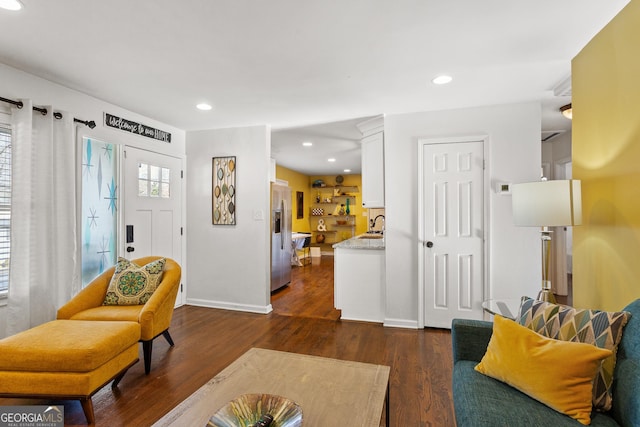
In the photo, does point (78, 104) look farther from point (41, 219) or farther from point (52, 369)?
point (52, 369)

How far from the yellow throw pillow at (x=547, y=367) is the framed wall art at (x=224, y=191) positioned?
11.2 ft

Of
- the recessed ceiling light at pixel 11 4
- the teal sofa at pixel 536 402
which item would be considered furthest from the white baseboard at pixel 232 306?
the recessed ceiling light at pixel 11 4

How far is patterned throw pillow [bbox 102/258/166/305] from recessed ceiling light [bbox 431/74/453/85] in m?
2.95

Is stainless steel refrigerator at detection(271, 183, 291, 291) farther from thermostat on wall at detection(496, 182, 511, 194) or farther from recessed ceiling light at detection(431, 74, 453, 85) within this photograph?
thermostat on wall at detection(496, 182, 511, 194)

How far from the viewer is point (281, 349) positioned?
114 inches

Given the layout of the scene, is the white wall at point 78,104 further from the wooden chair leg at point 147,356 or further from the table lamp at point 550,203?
the table lamp at point 550,203

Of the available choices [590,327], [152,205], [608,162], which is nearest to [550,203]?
[608,162]

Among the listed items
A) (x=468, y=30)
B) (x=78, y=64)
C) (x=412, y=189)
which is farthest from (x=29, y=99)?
(x=412, y=189)

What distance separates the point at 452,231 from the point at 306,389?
2.53 meters

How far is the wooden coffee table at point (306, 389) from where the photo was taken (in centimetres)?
124

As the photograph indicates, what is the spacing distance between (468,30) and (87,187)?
3581 millimetres

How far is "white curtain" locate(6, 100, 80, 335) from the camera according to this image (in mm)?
2408

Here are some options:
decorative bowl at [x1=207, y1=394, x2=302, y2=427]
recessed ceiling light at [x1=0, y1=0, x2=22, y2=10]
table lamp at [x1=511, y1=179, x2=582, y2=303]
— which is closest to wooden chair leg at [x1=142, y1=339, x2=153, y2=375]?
decorative bowl at [x1=207, y1=394, x2=302, y2=427]

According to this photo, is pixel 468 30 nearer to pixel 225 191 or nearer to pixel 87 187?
pixel 225 191
